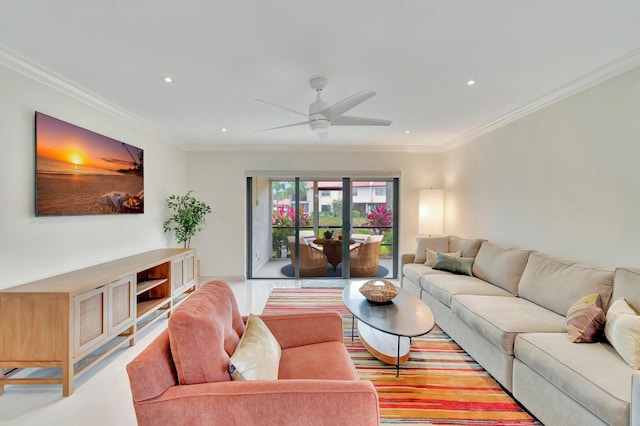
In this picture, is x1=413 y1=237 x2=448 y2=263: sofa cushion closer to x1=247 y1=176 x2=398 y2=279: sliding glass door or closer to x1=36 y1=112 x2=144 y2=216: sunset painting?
x1=247 y1=176 x2=398 y2=279: sliding glass door

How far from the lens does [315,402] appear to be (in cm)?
115

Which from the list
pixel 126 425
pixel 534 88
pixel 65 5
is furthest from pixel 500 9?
pixel 126 425

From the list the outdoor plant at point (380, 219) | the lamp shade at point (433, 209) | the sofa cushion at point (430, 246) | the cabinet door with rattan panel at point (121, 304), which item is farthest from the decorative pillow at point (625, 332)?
the outdoor plant at point (380, 219)

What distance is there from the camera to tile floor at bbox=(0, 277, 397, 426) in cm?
188

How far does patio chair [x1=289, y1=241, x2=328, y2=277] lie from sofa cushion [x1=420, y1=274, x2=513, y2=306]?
228 cm

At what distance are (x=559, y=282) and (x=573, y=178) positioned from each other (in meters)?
1.03

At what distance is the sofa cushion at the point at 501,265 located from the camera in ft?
9.90

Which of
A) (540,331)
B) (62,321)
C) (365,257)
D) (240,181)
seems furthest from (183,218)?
(540,331)

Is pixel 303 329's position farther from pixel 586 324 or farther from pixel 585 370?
pixel 586 324

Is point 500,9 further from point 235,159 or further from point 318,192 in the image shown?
point 235,159

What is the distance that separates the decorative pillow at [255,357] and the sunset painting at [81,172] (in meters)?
2.26

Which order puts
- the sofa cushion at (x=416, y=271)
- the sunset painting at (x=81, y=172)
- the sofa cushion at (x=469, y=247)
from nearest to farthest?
1. the sunset painting at (x=81, y=172)
2. the sofa cushion at (x=416, y=271)
3. the sofa cushion at (x=469, y=247)

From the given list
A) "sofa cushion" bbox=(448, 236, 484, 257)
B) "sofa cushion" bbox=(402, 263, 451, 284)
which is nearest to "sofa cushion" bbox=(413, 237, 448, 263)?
"sofa cushion" bbox=(402, 263, 451, 284)

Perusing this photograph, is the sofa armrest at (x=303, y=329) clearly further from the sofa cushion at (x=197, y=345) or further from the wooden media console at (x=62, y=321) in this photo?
the wooden media console at (x=62, y=321)
